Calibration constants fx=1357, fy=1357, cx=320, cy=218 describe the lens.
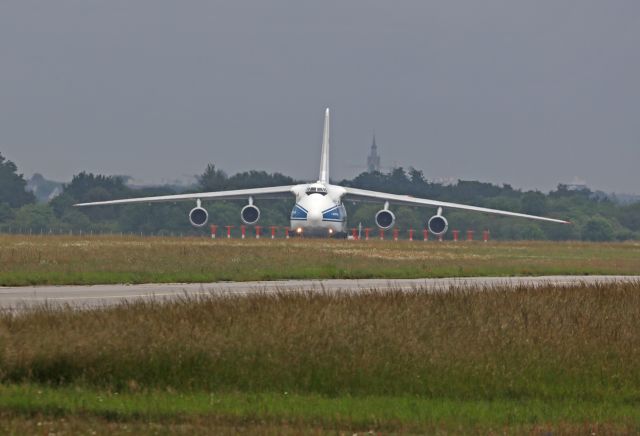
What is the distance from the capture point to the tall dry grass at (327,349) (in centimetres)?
1323

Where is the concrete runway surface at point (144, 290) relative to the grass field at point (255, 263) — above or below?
below

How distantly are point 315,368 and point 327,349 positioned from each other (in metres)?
0.64

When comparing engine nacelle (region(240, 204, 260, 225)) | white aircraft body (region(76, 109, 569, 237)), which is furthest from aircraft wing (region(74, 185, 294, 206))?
engine nacelle (region(240, 204, 260, 225))

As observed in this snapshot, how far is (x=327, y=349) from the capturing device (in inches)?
564

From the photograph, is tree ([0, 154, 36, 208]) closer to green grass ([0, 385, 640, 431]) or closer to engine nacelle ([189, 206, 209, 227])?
engine nacelle ([189, 206, 209, 227])

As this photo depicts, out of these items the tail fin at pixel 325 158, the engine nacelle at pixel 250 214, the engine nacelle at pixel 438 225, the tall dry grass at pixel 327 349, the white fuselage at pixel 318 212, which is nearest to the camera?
the tall dry grass at pixel 327 349

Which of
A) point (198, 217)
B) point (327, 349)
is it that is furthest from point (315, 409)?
point (198, 217)

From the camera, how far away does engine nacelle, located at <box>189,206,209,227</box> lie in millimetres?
62750

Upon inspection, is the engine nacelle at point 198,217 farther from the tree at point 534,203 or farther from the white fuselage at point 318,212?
the tree at point 534,203

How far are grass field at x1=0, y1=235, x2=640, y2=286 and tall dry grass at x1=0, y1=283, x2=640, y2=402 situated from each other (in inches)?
432

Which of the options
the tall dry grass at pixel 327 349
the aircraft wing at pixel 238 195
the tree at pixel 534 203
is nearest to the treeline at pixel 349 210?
the tree at pixel 534 203

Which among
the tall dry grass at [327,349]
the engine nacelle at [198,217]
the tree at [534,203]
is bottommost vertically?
the tall dry grass at [327,349]

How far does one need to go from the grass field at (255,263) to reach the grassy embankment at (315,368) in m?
11.3

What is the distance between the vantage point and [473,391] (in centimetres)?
1334
